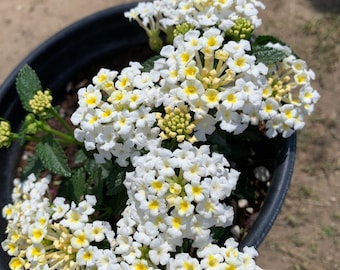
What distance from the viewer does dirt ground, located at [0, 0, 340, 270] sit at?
2.40 metres

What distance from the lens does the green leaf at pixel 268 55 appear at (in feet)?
5.50

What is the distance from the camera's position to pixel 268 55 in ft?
5.53

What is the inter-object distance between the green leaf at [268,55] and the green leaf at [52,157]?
691 millimetres

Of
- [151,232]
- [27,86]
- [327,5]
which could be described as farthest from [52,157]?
[327,5]

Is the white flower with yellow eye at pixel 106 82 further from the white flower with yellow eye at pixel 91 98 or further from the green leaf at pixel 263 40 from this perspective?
the green leaf at pixel 263 40

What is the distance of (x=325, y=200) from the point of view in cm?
Result: 248

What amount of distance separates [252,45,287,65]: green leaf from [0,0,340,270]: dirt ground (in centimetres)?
101

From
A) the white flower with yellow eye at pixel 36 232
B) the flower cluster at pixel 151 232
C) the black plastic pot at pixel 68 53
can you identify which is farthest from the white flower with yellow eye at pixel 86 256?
the black plastic pot at pixel 68 53

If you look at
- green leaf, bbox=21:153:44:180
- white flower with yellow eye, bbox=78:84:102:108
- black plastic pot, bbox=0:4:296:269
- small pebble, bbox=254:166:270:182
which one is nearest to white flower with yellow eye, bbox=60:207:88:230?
white flower with yellow eye, bbox=78:84:102:108

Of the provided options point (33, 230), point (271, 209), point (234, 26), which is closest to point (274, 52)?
point (234, 26)

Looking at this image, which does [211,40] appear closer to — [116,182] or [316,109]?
[116,182]

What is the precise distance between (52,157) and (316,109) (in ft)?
4.72

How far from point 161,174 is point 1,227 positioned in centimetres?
85

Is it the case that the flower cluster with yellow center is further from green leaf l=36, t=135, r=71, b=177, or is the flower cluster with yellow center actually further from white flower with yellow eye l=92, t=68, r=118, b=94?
green leaf l=36, t=135, r=71, b=177
